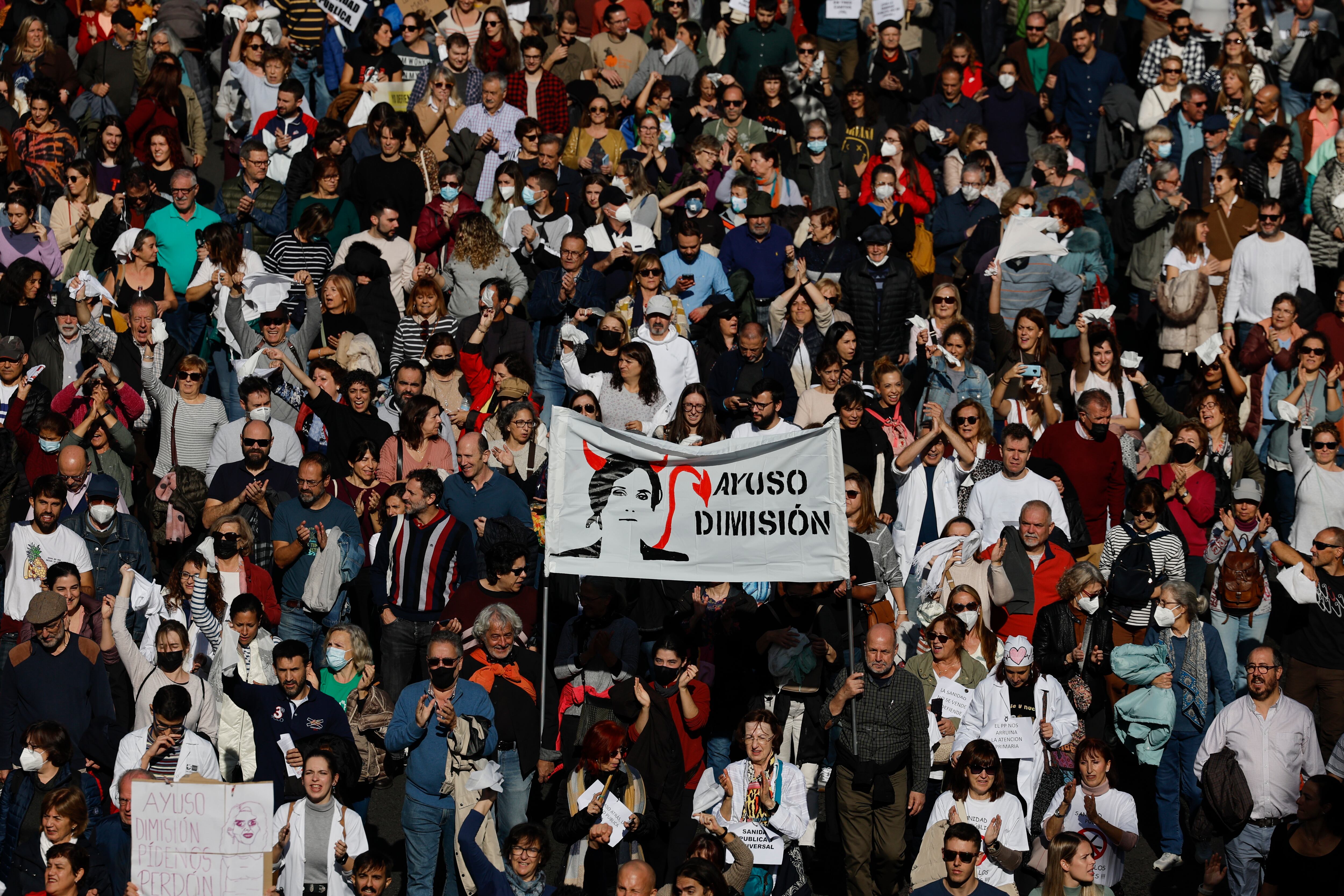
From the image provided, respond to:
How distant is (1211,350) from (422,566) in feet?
23.7

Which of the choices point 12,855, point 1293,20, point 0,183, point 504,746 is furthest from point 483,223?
point 1293,20

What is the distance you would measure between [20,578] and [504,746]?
12.1 feet

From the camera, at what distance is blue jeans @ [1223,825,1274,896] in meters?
12.6

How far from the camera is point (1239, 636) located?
14492 millimetres

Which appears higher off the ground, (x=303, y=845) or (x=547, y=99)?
(x=547, y=99)

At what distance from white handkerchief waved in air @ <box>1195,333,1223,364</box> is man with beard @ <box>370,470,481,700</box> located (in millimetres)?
6713

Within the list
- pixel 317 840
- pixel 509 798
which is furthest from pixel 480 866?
pixel 317 840

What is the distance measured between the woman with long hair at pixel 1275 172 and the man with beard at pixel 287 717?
1052 centimetres

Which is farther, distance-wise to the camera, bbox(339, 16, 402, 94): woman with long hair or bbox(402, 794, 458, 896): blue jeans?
bbox(339, 16, 402, 94): woman with long hair

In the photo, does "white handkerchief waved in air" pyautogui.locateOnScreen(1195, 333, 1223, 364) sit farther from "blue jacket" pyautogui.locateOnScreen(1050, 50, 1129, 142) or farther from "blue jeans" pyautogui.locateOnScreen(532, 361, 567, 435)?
"blue jeans" pyautogui.locateOnScreen(532, 361, 567, 435)

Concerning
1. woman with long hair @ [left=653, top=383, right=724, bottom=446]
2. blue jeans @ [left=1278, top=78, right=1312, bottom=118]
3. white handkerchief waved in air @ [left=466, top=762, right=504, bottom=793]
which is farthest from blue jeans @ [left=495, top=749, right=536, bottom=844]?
blue jeans @ [left=1278, top=78, right=1312, bottom=118]

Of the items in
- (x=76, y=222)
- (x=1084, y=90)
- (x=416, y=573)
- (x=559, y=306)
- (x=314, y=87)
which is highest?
(x=314, y=87)

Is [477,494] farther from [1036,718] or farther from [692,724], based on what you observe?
[1036,718]

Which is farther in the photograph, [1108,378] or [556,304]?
[556,304]
